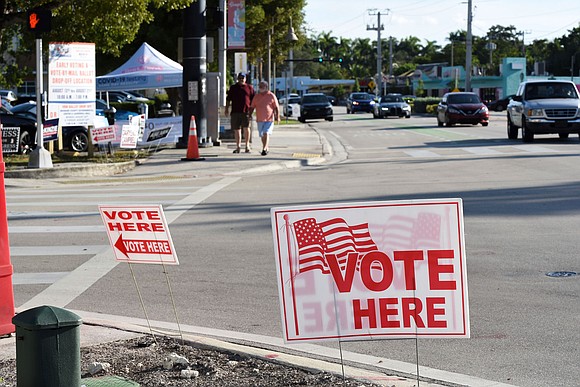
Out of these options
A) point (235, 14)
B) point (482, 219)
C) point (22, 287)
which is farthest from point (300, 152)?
point (22, 287)

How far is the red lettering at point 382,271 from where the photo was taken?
5086 millimetres

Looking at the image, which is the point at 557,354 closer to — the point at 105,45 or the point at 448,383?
the point at 448,383

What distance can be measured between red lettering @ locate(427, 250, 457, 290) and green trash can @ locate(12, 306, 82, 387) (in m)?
1.85

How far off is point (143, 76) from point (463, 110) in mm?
15687

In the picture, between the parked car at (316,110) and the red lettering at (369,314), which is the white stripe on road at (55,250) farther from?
the parked car at (316,110)

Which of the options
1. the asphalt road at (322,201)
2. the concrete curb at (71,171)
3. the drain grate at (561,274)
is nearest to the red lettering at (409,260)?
the asphalt road at (322,201)

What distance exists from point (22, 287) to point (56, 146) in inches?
666

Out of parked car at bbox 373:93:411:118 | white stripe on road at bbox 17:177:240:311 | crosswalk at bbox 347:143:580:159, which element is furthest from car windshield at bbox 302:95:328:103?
white stripe on road at bbox 17:177:240:311

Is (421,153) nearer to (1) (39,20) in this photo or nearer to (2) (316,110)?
(1) (39,20)

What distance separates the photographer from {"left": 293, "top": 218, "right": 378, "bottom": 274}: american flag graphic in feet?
16.6

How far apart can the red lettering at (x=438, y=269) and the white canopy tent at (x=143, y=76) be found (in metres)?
25.6

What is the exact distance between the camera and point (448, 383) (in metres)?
5.48

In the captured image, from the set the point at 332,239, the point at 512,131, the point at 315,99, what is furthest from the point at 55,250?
the point at 315,99

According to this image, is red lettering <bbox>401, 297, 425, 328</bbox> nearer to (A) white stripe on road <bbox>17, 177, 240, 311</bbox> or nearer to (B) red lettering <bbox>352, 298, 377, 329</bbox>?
(B) red lettering <bbox>352, 298, 377, 329</bbox>
